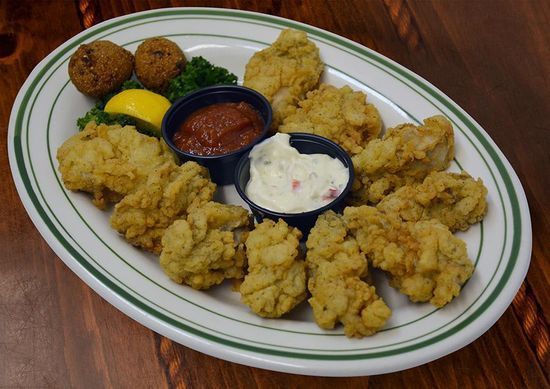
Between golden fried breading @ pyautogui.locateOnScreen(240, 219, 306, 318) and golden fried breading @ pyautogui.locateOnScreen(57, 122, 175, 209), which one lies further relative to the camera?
golden fried breading @ pyautogui.locateOnScreen(57, 122, 175, 209)

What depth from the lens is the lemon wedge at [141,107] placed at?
388 centimetres

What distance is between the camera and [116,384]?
9.91 feet

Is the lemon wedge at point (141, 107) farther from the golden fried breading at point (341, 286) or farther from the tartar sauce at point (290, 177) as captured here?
the golden fried breading at point (341, 286)

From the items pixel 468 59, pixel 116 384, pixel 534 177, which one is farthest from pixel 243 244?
pixel 468 59

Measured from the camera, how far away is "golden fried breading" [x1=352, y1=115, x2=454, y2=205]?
3393 mm

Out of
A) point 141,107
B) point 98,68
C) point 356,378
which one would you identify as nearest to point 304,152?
point 141,107

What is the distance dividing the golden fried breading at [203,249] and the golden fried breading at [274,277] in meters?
0.16

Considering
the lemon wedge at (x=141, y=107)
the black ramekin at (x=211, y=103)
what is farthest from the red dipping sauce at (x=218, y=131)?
the lemon wedge at (x=141, y=107)

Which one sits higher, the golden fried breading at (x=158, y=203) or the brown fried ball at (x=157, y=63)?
the brown fried ball at (x=157, y=63)

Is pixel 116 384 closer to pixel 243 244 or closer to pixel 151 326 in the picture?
pixel 151 326

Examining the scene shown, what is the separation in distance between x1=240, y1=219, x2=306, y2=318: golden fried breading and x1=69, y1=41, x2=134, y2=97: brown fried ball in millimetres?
1804

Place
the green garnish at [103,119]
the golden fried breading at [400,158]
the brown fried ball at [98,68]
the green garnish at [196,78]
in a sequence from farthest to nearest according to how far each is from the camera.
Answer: the green garnish at [196,78], the brown fried ball at [98,68], the green garnish at [103,119], the golden fried breading at [400,158]

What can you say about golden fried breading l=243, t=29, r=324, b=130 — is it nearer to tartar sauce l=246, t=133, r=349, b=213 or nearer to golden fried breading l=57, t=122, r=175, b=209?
tartar sauce l=246, t=133, r=349, b=213

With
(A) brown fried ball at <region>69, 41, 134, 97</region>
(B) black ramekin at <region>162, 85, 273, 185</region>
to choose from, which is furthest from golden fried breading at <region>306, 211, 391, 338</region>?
(A) brown fried ball at <region>69, 41, 134, 97</region>
